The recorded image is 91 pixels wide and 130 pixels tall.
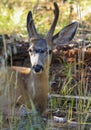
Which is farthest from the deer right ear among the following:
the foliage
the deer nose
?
the foliage

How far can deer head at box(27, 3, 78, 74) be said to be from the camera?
6.80 metres

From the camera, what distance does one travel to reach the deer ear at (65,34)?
7434mm

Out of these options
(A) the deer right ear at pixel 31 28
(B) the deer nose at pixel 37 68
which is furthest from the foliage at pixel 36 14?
(B) the deer nose at pixel 37 68

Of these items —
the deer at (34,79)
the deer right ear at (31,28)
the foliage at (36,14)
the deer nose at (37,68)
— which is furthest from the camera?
the foliage at (36,14)

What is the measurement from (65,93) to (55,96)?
0.14m

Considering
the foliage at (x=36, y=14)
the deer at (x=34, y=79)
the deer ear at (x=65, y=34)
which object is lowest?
the deer at (x=34, y=79)

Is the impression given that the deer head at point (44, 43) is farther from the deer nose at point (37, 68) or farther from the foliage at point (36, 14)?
the foliage at point (36, 14)

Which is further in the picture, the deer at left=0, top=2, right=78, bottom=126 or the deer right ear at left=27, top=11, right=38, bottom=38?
the deer right ear at left=27, top=11, right=38, bottom=38

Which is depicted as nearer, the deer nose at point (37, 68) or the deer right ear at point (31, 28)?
the deer nose at point (37, 68)

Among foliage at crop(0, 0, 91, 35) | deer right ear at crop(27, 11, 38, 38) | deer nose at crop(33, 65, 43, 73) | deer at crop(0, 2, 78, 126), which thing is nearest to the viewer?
deer nose at crop(33, 65, 43, 73)

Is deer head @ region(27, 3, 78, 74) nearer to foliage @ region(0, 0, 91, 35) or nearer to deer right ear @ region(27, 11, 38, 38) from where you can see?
deer right ear @ region(27, 11, 38, 38)

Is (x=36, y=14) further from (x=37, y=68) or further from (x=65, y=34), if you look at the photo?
(x=37, y=68)

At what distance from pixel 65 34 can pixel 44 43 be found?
1.38ft

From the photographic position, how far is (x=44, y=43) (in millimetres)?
7180
